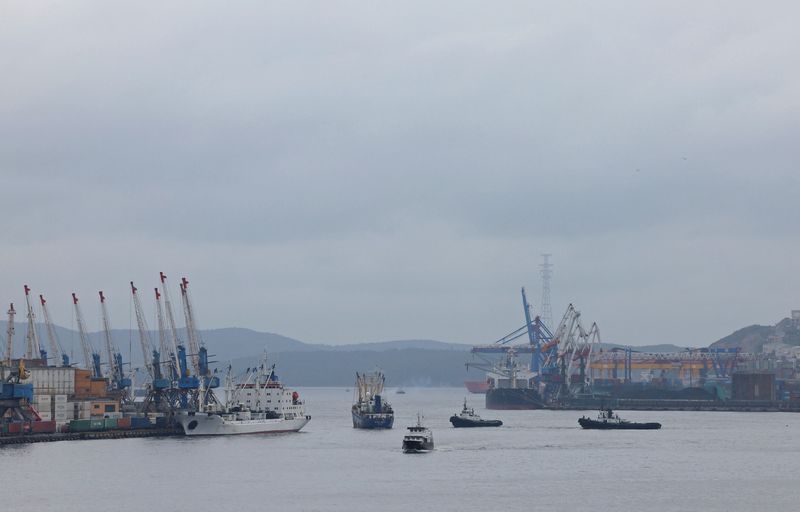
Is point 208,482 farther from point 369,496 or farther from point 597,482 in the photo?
point 597,482

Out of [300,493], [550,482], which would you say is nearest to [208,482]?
[300,493]

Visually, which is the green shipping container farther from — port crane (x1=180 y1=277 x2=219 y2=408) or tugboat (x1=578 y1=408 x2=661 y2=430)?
tugboat (x1=578 y1=408 x2=661 y2=430)

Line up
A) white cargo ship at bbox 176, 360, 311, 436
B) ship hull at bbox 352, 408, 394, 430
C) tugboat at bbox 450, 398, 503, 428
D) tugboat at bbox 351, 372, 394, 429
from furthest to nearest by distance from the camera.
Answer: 1. tugboat at bbox 450, 398, 503, 428
2. ship hull at bbox 352, 408, 394, 430
3. tugboat at bbox 351, 372, 394, 429
4. white cargo ship at bbox 176, 360, 311, 436

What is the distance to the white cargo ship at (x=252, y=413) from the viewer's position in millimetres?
138500

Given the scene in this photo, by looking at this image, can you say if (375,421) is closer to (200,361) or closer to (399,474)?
(200,361)

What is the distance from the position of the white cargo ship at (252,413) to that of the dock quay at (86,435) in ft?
6.82

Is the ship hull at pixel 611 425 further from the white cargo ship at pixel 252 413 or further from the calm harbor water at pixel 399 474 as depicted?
the white cargo ship at pixel 252 413

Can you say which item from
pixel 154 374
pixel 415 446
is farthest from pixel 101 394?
pixel 415 446

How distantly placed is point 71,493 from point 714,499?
A: 131 ft

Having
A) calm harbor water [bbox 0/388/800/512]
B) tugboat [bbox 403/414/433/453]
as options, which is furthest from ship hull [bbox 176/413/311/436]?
tugboat [bbox 403/414/433/453]

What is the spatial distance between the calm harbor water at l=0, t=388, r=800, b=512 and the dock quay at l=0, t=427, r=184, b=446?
2.30m

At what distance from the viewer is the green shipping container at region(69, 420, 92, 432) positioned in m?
132

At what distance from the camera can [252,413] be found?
144000mm

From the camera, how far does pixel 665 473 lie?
99375 mm
